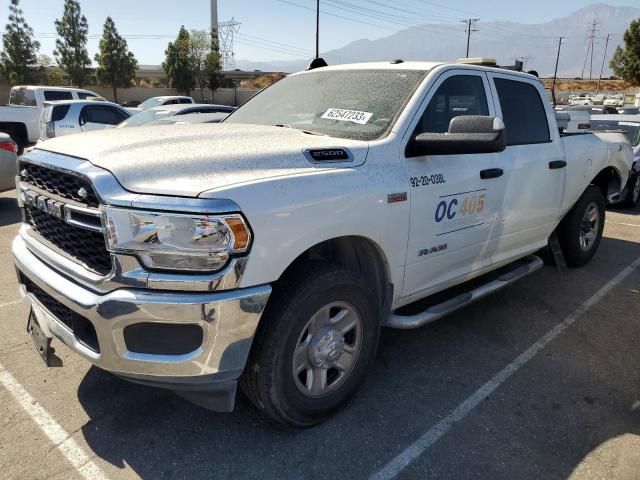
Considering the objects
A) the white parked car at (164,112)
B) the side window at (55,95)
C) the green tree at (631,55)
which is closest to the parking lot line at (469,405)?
the white parked car at (164,112)

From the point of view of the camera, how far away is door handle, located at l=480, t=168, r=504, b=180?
3473 mm

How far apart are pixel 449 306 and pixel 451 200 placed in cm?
72

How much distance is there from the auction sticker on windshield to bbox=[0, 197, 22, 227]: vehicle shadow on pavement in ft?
19.5

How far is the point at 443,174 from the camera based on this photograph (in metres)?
3.16

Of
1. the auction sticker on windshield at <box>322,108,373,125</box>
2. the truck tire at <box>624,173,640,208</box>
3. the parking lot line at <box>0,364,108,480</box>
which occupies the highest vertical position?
the auction sticker on windshield at <box>322,108,373,125</box>

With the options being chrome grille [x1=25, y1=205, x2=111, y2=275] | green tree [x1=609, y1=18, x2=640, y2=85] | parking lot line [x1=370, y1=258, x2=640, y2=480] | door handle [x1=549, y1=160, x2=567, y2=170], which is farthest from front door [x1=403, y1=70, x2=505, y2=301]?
green tree [x1=609, y1=18, x2=640, y2=85]

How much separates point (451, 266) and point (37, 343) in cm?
257

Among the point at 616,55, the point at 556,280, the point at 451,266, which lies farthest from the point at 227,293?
the point at 616,55

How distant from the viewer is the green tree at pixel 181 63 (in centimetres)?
4597

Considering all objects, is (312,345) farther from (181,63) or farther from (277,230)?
(181,63)

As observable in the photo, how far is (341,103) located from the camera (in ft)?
11.1

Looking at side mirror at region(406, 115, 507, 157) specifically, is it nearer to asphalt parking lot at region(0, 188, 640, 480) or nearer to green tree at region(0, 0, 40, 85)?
asphalt parking lot at region(0, 188, 640, 480)

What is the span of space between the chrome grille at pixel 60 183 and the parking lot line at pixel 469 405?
1.86 m

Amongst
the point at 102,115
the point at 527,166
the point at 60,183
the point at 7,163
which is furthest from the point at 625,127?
the point at 102,115
